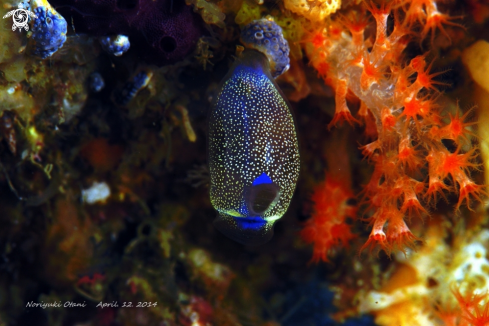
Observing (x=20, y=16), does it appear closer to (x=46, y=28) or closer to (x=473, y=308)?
(x=46, y=28)

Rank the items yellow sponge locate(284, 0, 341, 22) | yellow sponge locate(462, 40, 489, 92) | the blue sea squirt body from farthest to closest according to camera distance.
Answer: yellow sponge locate(462, 40, 489, 92) → yellow sponge locate(284, 0, 341, 22) → the blue sea squirt body

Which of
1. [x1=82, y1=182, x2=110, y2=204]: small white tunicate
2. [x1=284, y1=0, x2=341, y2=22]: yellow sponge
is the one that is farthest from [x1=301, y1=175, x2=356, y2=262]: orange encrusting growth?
[x1=82, y1=182, x2=110, y2=204]: small white tunicate

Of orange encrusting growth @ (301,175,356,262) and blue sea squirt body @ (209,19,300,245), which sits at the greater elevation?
blue sea squirt body @ (209,19,300,245)

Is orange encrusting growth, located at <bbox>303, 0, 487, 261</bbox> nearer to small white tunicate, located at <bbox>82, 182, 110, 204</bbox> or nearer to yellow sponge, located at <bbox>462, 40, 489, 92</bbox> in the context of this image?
yellow sponge, located at <bbox>462, 40, 489, 92</bbox>

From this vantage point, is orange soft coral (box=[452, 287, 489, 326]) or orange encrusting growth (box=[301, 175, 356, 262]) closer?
orange soft coral (box=[452, 287, 489, 326])

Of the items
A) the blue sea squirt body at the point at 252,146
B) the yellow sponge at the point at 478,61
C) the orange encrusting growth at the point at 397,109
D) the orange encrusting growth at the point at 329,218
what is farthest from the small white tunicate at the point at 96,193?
the yellow sponge at the point at 478,61

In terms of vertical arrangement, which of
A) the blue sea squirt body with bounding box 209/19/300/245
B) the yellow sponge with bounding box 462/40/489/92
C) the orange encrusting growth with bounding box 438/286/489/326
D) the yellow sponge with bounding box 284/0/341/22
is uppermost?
the yellow sponge with bounding box 284/0/341/22

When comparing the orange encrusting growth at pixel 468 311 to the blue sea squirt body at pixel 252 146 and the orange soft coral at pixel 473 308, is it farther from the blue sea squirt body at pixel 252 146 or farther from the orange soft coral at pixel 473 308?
the blue sea squirt body at pixel 252 146
